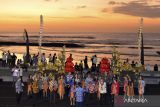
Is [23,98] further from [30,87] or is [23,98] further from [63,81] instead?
[63,81]

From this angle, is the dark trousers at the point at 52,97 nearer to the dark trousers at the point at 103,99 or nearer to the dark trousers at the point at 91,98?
the dark trousers at the point at 91,98

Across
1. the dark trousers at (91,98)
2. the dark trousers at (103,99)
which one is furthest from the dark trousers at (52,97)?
the dark trousers at (103,99)

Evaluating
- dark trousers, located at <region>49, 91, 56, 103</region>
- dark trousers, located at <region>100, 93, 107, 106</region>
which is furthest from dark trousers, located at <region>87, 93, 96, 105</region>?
dark trousers, located at <region>49, 91, 56, 103</region>

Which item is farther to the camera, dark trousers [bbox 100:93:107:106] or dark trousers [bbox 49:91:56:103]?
dark trousers [bbox 49:91:56:103]

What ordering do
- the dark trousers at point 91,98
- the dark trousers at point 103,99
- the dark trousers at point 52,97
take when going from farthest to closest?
the dark trousers at point 91,98
the dark trousers at point 52,97
the dark trousers at point 103,99

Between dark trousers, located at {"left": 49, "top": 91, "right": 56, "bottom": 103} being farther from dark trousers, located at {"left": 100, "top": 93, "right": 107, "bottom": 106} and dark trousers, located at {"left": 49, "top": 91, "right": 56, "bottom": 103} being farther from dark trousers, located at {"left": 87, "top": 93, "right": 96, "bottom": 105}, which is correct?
dark trousers, located at {"left": 100, "top": 93, "right": 107, "bottom": 106}

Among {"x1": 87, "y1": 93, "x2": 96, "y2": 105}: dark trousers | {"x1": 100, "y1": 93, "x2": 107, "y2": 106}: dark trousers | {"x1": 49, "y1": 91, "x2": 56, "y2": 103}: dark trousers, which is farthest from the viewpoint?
{"x1": 87, "y1": 93, "x2": 96, "y2": 105}: dark trousers

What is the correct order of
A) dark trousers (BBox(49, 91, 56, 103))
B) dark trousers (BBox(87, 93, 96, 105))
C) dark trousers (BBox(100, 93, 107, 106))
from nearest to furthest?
dark trousers (BBox(100, 93, 107, 106)), dark trousers (BBox(49, 91, 56, 103)), dark trousers (BBox(87, 93, 96, 105))

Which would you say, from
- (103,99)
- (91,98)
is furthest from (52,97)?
(103,99)

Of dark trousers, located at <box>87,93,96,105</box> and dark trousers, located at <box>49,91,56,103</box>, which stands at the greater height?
dark trousers, located at <box>49,91,56,103</box>

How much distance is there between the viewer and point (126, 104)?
25062 mm

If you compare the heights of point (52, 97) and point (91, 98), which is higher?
point (52, 97)

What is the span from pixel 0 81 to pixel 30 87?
9.30 metres

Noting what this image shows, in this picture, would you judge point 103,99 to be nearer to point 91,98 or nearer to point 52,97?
Answer: point 91,98
